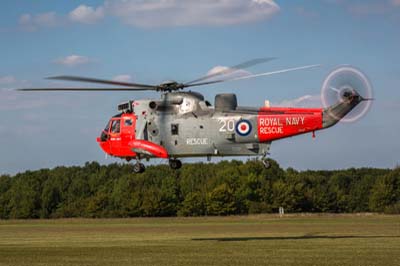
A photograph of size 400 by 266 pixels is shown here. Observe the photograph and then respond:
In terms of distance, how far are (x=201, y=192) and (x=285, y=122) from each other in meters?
105

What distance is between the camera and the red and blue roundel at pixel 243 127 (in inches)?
1780

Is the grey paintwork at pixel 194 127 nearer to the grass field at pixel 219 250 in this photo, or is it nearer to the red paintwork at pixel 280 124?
the red paintwork at pixel 280 124

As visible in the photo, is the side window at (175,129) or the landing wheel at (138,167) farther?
the landing wheel at (138,167)

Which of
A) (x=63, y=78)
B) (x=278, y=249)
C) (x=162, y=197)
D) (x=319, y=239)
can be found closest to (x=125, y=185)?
(x=162, y=197)

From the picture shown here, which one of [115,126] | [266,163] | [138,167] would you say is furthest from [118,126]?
[266,163]

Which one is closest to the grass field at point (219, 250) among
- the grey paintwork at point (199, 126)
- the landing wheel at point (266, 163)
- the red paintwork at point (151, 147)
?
the landing wheel at point (266, 163)

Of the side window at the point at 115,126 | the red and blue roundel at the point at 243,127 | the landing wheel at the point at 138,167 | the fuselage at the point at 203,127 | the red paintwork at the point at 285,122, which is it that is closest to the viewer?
the red paintwork at the point at 285,122

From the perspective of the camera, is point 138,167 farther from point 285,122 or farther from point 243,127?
point 285,122

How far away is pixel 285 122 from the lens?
146ft

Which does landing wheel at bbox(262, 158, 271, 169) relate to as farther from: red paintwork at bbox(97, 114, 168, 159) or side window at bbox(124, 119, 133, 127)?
side window at bbox(124, 119, 133, 127)

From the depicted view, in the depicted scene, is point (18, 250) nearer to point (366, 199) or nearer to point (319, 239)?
point (319, 239)

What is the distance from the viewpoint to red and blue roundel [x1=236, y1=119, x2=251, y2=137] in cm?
4522

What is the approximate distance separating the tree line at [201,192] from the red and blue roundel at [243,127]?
94.5 metres

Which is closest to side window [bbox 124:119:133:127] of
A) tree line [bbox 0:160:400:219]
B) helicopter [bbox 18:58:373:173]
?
helicopter [bbox 18:58:373:173]
